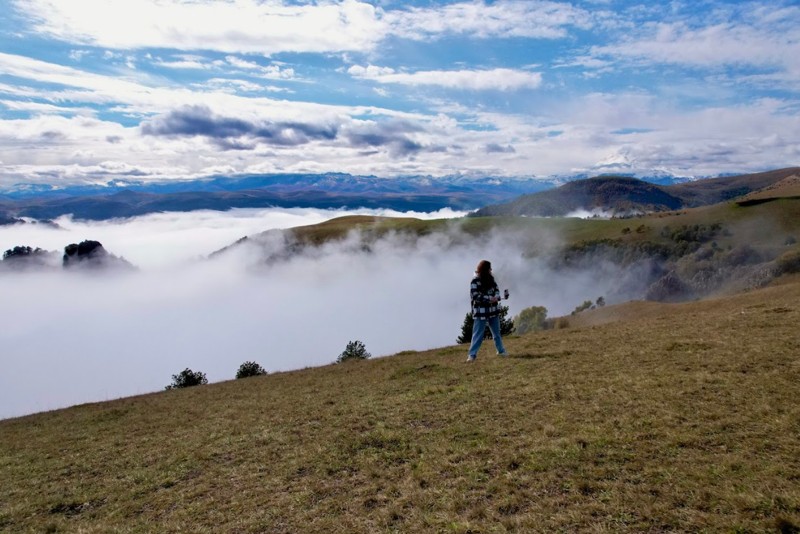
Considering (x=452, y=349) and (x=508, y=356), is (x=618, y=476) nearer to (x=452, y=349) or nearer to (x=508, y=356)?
(x=508, y=356)

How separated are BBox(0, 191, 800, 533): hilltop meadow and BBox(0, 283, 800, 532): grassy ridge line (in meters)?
0.06

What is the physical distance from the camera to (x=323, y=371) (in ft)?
101

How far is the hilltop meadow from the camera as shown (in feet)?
30.3

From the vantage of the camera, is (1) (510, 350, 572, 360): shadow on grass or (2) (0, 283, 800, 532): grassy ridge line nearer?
(2) (0, 283, 800, 532): grassy ridge line

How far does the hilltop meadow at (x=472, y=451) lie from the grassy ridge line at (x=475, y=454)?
0.19 ft

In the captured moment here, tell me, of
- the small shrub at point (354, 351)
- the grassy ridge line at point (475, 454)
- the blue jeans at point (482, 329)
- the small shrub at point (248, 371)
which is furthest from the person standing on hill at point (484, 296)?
the small shrub at point (354, 351)

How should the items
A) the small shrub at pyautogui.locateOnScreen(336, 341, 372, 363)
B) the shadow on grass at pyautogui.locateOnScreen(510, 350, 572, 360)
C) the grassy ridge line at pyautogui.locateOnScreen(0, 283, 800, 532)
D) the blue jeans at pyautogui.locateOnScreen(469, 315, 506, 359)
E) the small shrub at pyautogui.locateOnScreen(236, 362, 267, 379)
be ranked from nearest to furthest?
the grassy ridge line at pyautogui.locateOnScreen(0, 283, 800, 532) < the shadow on grass at pyautogui.locateOnScreen(510, 350, 572, 360) < the blue jeans at pyautogui.locateOnScreen(469, 315, 506, 359) < the small shrub at pyautogui.locateOnScreen(236, 362, 267, 379) < the small shrub at pyautogui.locateOnScreen(336, 341, 372, 363)

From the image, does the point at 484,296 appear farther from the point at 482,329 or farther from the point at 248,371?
the point at 248,371

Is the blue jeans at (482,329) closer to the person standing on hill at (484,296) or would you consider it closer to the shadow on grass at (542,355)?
the person standing on hill at (484,296)

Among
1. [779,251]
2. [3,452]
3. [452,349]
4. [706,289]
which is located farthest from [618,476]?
[779,251]

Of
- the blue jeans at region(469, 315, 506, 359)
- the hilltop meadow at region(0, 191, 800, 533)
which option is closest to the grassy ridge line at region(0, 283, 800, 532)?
the hilltop meadow at region(0, 191, 800, 533)

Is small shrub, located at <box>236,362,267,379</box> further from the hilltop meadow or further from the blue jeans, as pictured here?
the blue jeans

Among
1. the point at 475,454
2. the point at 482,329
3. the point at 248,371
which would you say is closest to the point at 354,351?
the point at 248,371

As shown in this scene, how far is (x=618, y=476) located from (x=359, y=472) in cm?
612
